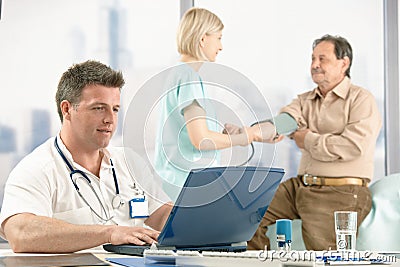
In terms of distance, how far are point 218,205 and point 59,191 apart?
702mm

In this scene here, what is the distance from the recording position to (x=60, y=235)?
177cm

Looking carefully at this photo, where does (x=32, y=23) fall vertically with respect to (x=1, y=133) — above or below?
above

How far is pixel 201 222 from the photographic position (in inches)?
57.8

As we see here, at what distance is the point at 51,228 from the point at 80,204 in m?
0.22

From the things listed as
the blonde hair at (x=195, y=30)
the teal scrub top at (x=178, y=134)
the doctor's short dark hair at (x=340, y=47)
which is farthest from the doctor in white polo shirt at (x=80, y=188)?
the doctor's short dark hair at (x=340, y=47)

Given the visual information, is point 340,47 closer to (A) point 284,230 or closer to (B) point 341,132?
(B) point 341,132

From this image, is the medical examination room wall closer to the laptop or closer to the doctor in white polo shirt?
the doctor in white polo shirt

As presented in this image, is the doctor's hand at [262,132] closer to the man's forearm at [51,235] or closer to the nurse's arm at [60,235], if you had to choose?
the nurse's arm at [60,235]

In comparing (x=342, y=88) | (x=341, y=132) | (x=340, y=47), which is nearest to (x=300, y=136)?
(x=341, y=132)

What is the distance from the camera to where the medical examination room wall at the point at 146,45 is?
3.82 meters

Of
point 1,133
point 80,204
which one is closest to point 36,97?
point 1,133

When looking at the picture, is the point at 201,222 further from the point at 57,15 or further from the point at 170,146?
the point at 57,15

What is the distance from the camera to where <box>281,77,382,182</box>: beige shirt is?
3.35 m

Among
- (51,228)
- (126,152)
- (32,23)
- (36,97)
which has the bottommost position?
(51,228)
